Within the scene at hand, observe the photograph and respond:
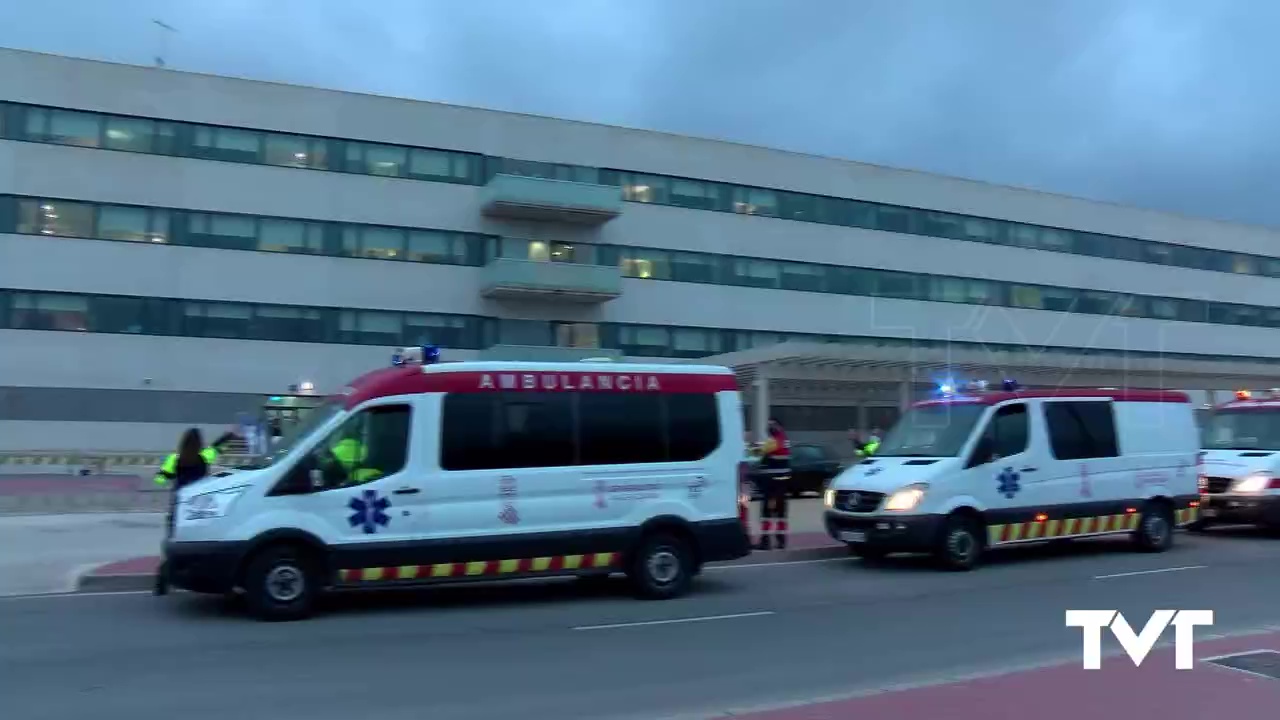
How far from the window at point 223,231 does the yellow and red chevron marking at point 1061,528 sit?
1346 inches

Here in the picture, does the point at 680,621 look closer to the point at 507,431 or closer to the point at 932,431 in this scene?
the point at 507,431

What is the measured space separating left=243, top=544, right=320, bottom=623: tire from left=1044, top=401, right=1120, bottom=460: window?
1000 centimetres

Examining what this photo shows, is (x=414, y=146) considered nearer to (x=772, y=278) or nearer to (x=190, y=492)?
(x=772, y=278)

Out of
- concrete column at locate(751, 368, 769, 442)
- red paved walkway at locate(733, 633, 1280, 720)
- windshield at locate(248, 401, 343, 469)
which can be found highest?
concrete column at locate(751, 368, 769, 442)

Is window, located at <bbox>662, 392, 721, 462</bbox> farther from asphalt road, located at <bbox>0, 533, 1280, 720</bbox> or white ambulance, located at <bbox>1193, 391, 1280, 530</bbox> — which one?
white ambulance, located at <bbox>1193, 391, 1280, 530</bbox>

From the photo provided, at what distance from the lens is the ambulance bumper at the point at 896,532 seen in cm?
1353

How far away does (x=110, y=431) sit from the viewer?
4006cm

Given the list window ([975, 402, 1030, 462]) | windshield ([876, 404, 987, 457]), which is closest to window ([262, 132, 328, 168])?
windshield ([876, 404, 987, 457])

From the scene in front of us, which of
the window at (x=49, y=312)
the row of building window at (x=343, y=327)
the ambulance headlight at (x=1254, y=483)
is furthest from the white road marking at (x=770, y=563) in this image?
the window at (x=49, y=312)

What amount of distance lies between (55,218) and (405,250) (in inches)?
494

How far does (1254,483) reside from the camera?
59.2ft

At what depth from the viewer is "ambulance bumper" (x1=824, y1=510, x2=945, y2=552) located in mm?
13531

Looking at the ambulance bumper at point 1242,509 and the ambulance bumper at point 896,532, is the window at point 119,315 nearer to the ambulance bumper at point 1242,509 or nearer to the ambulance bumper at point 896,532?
the ambulance bumper at point 896,532

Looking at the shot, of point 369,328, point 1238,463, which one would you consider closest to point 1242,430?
point 1238,463
